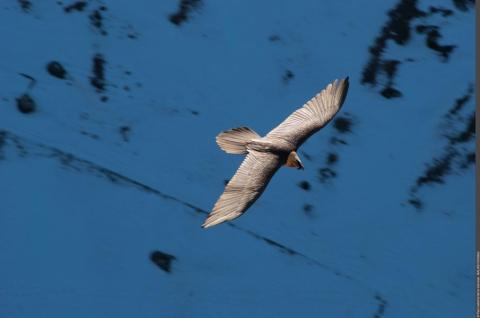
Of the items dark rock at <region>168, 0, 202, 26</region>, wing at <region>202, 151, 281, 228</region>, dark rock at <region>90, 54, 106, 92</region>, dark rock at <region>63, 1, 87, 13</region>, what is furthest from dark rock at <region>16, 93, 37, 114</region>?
wing at <region>202, 151, 281, 228</region>

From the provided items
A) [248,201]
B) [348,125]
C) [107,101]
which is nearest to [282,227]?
[348,125]

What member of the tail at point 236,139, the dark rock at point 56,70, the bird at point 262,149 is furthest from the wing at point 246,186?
the dark rock at point 56,70

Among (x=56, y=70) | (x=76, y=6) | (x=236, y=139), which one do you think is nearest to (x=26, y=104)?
(x=56, y=70)

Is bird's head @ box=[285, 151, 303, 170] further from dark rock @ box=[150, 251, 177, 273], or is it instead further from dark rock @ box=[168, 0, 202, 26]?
dark rock @ box=[168, 0, 202, 26]

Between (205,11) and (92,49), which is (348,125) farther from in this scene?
(92,49)

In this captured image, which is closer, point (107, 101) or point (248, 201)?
point (248, 201)
